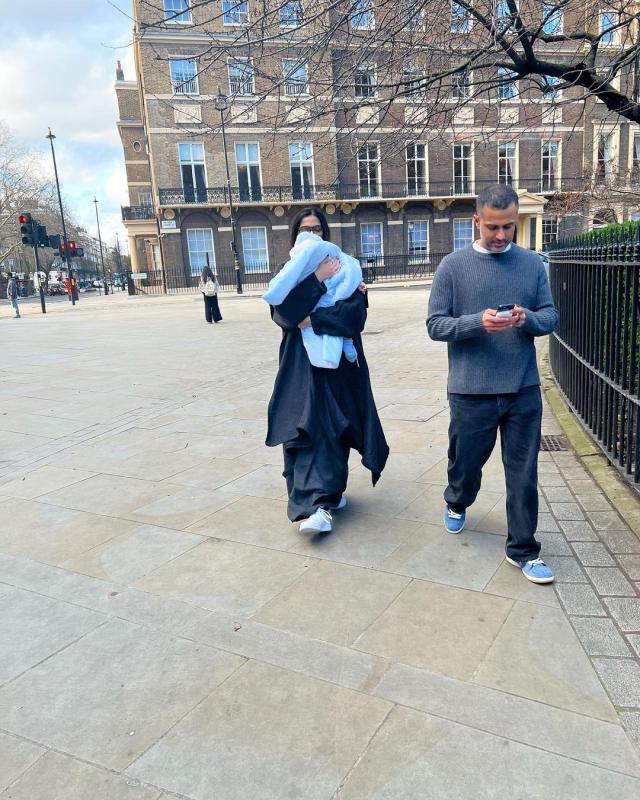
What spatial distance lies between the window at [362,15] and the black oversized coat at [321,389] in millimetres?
2416

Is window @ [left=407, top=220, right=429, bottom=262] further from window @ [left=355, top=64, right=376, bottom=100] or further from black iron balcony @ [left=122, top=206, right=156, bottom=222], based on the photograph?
window @ [left=355, top=64, right=376, bottom=100]

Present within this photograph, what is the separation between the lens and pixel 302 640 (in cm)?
273

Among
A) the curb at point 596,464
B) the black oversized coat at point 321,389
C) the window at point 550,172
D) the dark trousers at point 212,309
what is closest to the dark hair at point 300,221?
the black oversized coat at point 321,389

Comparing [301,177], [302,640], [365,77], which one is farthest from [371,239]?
[302,640]

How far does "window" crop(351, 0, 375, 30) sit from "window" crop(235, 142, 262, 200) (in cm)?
3334

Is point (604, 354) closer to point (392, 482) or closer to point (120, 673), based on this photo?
point (392, 482)

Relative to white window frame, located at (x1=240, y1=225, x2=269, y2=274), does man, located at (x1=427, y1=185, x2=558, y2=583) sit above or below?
below

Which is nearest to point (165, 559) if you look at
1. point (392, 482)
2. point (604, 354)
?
point (392, 482)

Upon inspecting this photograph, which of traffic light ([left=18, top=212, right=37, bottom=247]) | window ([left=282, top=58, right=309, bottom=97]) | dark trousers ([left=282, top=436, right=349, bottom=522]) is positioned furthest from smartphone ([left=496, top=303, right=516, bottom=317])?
traffic light ([left=18, top=212, right=37, bottom=247])

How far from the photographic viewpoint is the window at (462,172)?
39.1 meters

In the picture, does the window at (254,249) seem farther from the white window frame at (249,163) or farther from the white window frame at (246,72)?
the white window frame at (246,72)

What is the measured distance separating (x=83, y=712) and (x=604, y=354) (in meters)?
4.09

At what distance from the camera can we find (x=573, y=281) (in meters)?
5.73

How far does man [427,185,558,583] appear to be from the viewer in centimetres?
305
